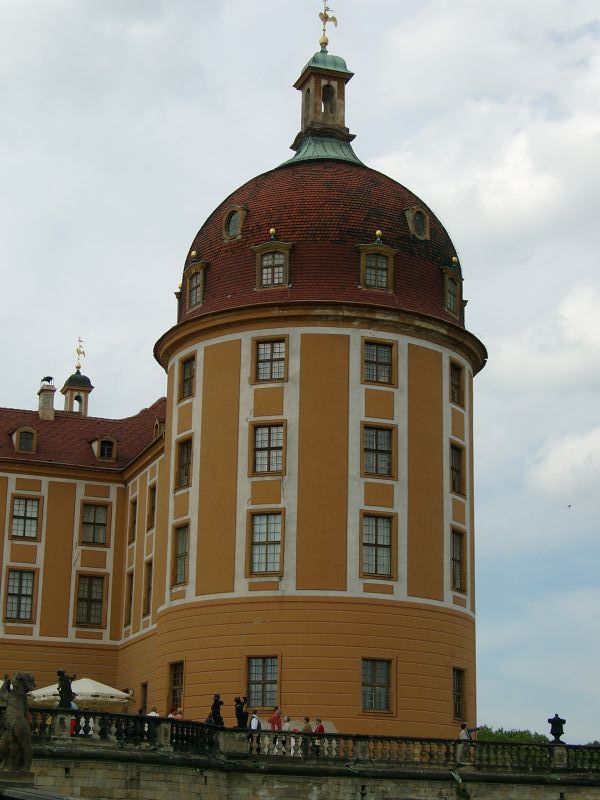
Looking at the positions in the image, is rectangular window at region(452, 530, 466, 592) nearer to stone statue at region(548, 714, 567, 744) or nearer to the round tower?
the round tower

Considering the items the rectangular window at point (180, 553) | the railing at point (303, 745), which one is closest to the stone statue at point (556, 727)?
the railing at point (303, 745)

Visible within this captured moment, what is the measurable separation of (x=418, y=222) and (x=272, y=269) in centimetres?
536

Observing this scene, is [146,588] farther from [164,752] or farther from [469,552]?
[164,752]

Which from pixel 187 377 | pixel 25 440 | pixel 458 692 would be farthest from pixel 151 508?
pixel 458 692

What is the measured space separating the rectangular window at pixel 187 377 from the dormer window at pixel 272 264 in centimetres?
362

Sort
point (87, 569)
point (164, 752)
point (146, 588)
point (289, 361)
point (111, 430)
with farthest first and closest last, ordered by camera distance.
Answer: point (111, 430)
point (87, 569)
point (146, 588)
point (289, 361)
point (164, 752)

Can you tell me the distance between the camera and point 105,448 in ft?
193

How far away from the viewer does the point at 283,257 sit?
4516 centimetres

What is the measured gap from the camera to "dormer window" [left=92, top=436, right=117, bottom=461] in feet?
192

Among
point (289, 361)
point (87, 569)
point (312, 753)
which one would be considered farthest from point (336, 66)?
point (312, 753)

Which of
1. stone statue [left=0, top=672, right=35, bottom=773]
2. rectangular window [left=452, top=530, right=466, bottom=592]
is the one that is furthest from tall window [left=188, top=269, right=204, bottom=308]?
stone statue [left=0, top=672, right=35, bottom=773]

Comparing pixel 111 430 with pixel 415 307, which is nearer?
pixel 415 307

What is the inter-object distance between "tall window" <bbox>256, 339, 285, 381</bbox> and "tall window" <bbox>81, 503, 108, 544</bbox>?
1552 cm

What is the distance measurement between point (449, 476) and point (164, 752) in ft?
50.6
